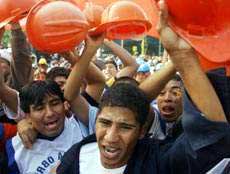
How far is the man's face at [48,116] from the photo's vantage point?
273 centimetres

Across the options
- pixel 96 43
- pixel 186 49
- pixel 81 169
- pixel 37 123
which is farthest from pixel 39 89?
pixel 186 49

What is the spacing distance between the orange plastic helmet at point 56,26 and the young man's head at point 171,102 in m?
0.88

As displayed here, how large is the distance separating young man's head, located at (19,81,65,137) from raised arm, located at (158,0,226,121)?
1.20 m

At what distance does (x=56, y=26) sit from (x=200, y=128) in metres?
1.10

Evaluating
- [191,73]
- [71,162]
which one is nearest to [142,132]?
[71,162]

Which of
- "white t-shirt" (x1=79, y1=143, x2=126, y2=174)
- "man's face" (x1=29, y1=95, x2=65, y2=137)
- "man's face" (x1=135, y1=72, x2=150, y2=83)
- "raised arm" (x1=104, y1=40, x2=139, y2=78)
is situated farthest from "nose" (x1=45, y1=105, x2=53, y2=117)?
"man's face" (x1=135, y1=72, x2=150, y2=83)

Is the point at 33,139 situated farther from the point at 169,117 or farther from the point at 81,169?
the point at 169,117

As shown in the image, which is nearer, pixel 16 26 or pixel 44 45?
pixel 44 45

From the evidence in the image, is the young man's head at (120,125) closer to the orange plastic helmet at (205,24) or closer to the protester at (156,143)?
the protester at (156,143)

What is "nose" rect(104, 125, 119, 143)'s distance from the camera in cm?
199

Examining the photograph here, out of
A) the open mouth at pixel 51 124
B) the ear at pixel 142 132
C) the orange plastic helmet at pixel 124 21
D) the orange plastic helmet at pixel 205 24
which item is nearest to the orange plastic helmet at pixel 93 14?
the orange plastic helmet at pixel 124 21

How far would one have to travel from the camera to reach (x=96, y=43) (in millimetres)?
2732

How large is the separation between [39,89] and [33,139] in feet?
0.90

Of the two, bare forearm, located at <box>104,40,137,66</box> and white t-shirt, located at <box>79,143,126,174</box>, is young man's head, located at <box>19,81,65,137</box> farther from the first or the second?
bare forearm, located at <box>104,40,137,66</box>
